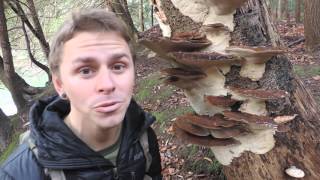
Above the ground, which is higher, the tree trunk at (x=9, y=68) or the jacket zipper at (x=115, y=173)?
the jacket zipper at (x=115, y=173)

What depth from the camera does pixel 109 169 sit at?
94.7 inches

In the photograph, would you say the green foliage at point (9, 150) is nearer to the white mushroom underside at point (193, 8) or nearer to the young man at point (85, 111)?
the young man at point (85, 111)

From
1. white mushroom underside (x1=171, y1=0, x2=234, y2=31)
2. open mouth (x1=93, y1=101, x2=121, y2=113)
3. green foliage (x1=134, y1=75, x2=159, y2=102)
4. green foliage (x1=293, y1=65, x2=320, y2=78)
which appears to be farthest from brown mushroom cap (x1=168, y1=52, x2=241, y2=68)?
green foliage (x1=293, y1=65, x2=320, y2=78)

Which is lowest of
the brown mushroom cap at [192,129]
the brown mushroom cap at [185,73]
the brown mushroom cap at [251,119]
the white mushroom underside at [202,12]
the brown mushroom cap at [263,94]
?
the brown mushroom cap at [192,129]

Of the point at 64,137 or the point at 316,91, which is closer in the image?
the point at 64,137

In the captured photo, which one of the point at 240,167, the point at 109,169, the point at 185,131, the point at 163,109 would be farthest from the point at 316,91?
the point at 109,169

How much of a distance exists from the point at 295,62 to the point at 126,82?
6267 mm

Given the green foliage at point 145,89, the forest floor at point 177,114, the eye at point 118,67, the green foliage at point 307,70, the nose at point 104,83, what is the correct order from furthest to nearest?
the green foliage at point 307,70 → the green foliage at point 145,89 → the forest floor at point 177,114 → the eye at point 118,67 → the nose at point 104,83

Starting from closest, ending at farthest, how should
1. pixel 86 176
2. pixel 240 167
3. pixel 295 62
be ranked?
1. pixel 86 176
2. pixel 240 167
3. pixel 295 62

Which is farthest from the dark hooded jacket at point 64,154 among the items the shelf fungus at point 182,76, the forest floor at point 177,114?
the forest floor at point 177,114

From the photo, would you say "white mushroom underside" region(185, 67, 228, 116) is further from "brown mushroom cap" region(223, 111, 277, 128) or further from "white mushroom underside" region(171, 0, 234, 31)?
"white mushroom underside" region(171, 0, 234, 31)

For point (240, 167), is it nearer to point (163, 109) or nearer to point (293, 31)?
point (163, 109)

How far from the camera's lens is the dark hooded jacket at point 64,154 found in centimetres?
218

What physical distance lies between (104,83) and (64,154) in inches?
19.4
